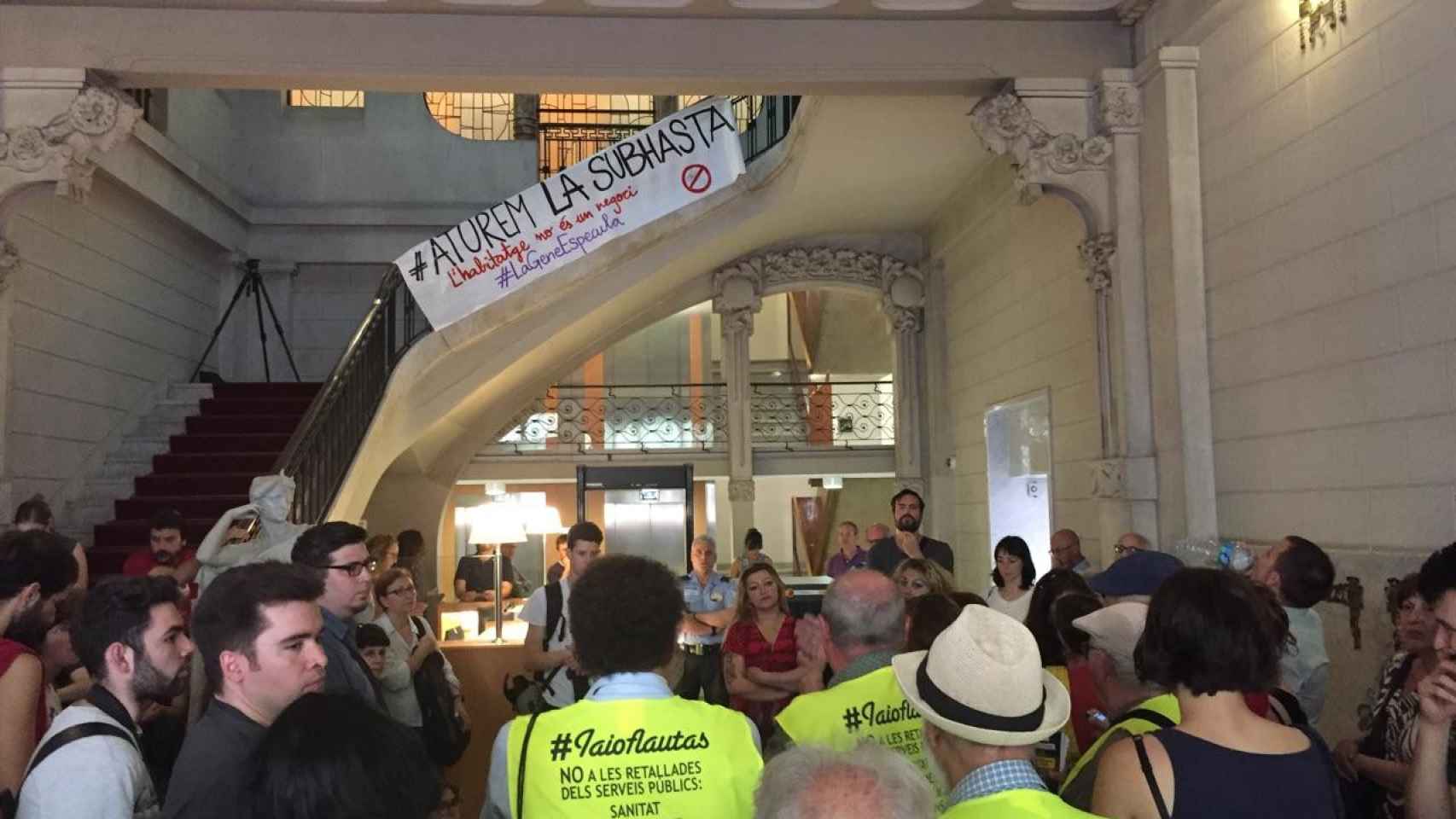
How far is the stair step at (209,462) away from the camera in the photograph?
8047mm

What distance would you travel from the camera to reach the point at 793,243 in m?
11.1

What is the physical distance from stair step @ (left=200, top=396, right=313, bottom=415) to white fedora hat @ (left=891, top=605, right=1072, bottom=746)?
27.1 feet

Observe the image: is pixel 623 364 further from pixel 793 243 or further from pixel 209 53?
pixel 209 53

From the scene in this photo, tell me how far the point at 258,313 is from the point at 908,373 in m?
6.31

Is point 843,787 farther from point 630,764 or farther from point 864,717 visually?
point 864,717

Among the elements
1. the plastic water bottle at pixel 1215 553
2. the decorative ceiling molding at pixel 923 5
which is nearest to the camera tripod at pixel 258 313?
the decorative ceiling molding at pixel 923 5

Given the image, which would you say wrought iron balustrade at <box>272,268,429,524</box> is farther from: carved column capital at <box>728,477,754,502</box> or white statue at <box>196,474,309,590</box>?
carved column capital at <box>728,477,754,502</box>

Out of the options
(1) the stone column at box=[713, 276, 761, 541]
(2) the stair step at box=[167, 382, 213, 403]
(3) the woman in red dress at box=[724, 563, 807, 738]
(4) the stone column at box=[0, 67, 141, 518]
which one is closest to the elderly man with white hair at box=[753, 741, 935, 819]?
(3) the woman in red dress at box=[724, 563, 807, 738]

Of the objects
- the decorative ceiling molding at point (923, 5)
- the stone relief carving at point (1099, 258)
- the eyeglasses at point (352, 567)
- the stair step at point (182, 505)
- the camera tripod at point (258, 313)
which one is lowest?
the eyeglasses at point (352, 567)

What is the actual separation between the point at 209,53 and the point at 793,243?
6413 mm

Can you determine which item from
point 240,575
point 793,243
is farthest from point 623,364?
point 240,575

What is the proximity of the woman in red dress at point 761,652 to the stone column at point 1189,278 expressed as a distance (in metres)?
2.31

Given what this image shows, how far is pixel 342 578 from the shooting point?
283 centimetres

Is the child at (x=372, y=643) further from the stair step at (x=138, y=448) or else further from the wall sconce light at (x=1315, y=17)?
the stair step at (x=138, y=448)
